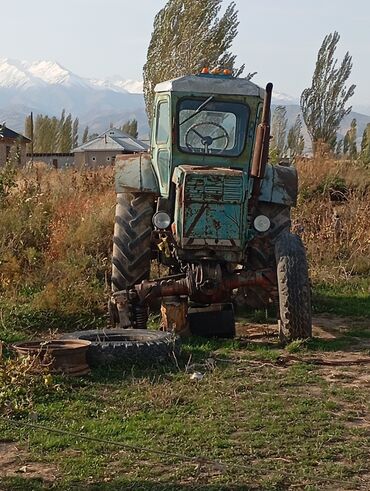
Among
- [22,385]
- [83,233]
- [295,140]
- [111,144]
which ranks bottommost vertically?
[22,385]

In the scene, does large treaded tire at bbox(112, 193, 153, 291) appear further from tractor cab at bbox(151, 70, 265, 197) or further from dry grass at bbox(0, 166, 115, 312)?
dry grass at bbox(0, 166, 115, 312)

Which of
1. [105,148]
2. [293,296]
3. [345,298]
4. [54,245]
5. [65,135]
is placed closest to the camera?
[293,296]

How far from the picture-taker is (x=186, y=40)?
25609 mm

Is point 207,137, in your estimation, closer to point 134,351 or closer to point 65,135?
point 134,351

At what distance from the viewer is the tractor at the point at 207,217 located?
8.26m

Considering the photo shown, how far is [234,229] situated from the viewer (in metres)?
8.35

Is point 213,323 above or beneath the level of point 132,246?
beneath

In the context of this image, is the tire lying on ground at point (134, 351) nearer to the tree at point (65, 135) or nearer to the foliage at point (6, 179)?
the foliage at point (6, 179)

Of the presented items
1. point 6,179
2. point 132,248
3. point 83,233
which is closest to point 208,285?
point 132,248

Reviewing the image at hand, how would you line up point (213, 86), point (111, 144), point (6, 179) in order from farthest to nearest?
point (111, 144) < point (6, 179) < point (213, 86)

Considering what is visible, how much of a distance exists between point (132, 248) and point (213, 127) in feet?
4.99

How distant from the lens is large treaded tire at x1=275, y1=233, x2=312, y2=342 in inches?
320

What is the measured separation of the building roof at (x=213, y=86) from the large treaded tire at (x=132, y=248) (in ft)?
4.28

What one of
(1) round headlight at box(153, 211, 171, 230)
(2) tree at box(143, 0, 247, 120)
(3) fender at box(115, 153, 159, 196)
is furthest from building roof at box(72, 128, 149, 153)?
(1) round headlight at box(153, 211, 171, 230)
